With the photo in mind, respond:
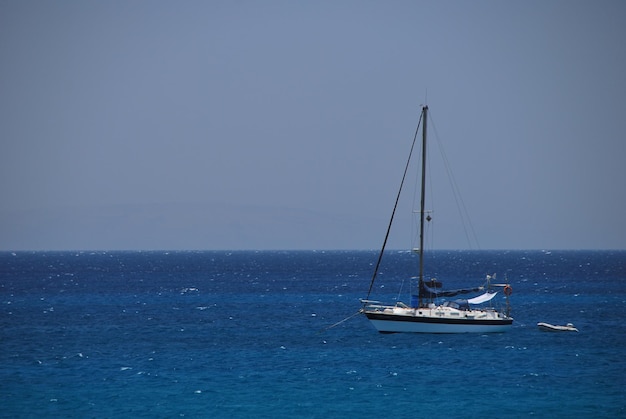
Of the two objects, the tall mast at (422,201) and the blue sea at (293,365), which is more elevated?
the tall mast at (422,201)

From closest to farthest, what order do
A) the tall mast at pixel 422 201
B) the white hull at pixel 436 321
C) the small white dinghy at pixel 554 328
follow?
the white hull at pixel 436 321
the tall mast at pixel 422 201
the small white dinghy at pixel 554 328

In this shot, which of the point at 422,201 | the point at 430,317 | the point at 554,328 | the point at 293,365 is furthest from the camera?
the point at 554,328

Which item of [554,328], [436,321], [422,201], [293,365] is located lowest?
[293,365]

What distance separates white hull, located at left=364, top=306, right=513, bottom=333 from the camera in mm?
61438

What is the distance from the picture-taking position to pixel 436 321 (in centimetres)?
6134

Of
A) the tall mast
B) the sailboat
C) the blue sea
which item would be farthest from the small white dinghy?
the tall mast

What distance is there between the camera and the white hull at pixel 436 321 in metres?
61.4

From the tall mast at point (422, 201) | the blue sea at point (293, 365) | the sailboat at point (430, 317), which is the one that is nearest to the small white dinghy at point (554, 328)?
the blue sea at point (293, 365)

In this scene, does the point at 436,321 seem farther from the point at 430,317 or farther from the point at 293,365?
the point at 293,365

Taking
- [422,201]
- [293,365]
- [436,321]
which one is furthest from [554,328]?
[293,365]

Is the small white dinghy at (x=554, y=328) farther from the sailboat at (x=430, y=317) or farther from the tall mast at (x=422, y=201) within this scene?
the tall mast at (x=422, y=201)

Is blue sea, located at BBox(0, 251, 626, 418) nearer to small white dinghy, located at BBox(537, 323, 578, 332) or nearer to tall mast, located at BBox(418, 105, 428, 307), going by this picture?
small white dinghy, located at BBox(537, 323, 578, 332)

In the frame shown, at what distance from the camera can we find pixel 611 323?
2820 inches

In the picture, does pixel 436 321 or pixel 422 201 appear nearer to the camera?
pixel 436 321
